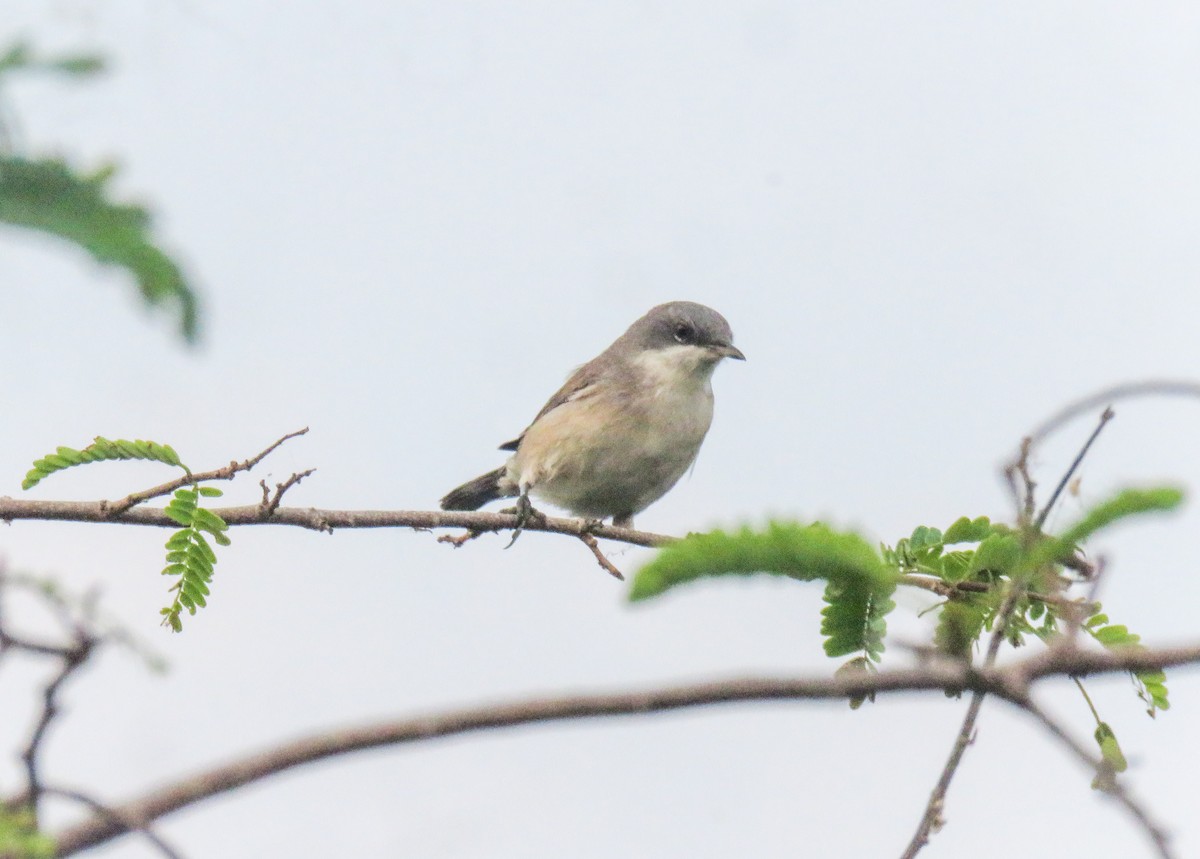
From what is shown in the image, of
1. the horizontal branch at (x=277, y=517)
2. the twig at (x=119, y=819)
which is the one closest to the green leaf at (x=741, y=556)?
the twig at (x=119, y=819)

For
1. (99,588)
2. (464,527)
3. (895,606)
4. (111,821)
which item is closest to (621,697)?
(111,821)

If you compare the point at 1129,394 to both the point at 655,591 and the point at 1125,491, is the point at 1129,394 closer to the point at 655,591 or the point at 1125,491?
the point at 1125,491

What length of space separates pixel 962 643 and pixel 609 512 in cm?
799

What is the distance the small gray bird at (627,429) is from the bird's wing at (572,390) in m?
0.01

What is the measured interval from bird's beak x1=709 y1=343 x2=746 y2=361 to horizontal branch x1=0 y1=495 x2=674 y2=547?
3.91 metres

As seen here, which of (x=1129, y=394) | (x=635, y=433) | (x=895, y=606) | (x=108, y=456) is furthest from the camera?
(x=635, y=433)

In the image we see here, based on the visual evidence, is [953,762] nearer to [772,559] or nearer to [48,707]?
Answer: [772,559]

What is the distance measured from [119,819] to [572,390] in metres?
9.33

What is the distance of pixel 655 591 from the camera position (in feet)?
5.59

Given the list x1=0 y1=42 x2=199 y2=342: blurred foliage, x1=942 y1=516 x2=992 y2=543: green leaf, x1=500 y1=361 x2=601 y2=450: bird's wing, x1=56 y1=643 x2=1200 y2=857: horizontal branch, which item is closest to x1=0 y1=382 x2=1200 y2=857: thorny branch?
x1=56 y1=643 x2=1200 y2=857: horizontal branch

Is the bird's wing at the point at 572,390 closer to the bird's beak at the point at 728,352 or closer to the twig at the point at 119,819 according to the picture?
the bird's beak at the point at 728,352

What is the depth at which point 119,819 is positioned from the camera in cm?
135

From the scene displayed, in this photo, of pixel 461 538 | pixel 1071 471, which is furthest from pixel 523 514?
pixel 1071 471

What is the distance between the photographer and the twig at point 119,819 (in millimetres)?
1347
